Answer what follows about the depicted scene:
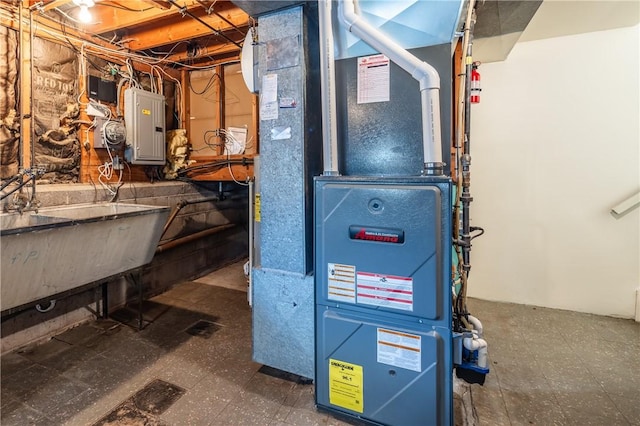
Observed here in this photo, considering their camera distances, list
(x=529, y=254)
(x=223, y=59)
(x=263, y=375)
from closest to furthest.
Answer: (x=263, y=375)
(x=529, y=254)
(x=223, y=59)

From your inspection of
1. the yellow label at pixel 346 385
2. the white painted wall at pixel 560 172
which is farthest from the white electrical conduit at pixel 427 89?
the white painted wall at pixel 560 172

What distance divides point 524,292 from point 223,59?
13.1ft

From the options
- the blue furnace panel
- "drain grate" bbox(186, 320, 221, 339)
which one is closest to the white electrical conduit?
the blue furnace panel

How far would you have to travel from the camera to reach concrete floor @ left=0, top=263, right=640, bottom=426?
65.7 inches

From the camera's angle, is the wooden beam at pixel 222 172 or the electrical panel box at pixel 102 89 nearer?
the electrical panel box at pixel 102 89

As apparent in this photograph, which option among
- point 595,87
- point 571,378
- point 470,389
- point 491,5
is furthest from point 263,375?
point 595,87

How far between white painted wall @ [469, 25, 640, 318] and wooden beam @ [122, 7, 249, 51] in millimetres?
2362

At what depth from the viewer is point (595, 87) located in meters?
2.74

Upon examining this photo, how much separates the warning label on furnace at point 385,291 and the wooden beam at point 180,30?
8.37 ft

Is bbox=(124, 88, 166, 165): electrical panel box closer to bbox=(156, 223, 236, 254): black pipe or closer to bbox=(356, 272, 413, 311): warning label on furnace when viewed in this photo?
bbox=(156, 223, 236, 254): black pipe

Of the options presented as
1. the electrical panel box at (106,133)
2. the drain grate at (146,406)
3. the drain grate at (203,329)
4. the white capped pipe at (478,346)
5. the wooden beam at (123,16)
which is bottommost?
the drain grate at (146,406)

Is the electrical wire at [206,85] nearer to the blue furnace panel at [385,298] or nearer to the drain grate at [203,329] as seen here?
the drain grate at [203,329]

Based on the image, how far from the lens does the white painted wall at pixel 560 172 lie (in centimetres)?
272

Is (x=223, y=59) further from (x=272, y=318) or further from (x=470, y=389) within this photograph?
(x=470, y=389)
